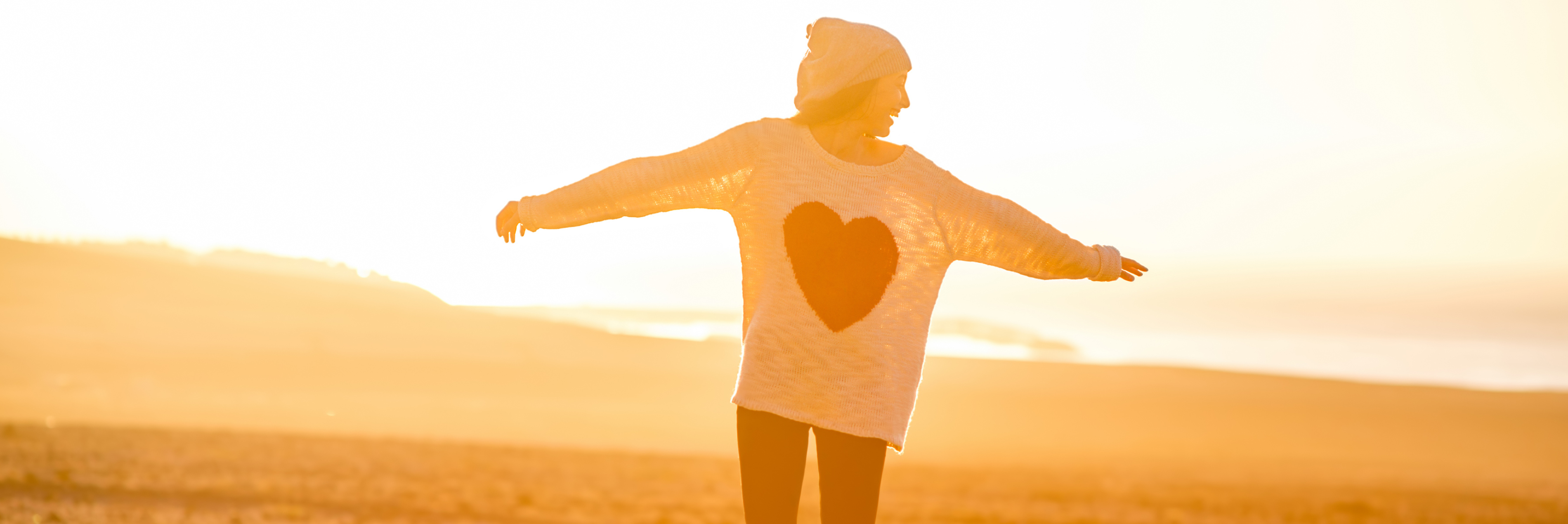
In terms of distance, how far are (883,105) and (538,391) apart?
69.0 feet

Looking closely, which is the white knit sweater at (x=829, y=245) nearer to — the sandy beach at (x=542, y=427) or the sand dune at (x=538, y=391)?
the sandy beach at (x=542, y=427)

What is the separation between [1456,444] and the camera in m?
20.1

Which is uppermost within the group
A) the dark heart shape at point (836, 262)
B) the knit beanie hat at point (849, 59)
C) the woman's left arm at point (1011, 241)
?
the knit beanie hat at point (849, 59)

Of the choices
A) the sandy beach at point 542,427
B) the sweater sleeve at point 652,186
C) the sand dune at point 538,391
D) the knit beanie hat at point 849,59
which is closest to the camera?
the knit beanie hat at point 849,59

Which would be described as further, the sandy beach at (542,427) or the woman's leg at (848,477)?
the sandy beach at (542,427)

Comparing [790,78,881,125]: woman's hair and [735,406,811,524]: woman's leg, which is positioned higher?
[790,78,881,125]: woman's hair

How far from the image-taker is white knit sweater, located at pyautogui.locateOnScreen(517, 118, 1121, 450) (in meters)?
2.43

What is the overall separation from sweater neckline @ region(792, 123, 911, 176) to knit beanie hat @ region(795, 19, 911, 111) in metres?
0.06

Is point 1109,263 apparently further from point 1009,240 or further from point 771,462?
point 771,462

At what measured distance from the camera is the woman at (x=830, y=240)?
2.43 metres

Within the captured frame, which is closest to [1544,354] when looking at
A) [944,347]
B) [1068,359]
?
[1068,359]

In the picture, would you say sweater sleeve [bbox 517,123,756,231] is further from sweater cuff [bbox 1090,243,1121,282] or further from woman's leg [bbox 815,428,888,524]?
sweater cuff [bbox 1090,243,1121,282]

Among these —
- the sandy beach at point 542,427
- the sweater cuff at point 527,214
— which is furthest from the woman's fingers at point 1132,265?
the sandy beach at point 542,427

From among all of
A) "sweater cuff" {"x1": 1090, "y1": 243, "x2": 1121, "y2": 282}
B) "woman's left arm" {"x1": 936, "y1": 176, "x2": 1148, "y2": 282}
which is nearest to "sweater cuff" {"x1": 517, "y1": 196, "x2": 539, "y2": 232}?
"woman's left arm" {"x1": 936, "y1": 176, "x2": 1148, "y2": 282}
